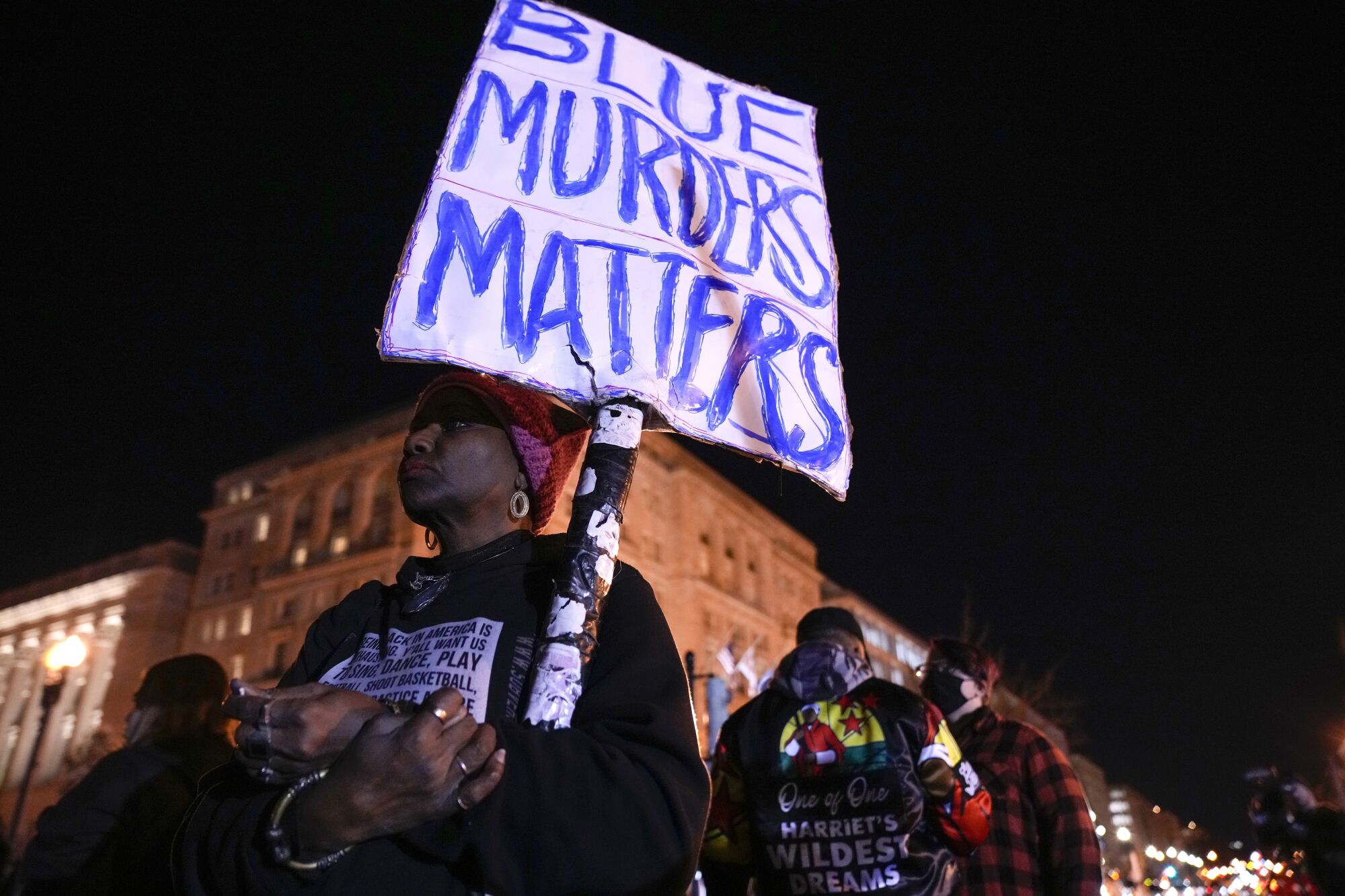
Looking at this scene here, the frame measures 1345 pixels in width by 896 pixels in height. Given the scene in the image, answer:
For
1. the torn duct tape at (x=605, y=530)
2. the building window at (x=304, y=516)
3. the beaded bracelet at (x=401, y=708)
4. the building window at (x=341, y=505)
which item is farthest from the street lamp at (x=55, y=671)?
the building window at (x=304, y=516)

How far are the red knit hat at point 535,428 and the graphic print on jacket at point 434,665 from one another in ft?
1.90

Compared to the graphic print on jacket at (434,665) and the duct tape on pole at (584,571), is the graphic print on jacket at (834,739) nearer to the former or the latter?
the duct tape on pole at (584,571)

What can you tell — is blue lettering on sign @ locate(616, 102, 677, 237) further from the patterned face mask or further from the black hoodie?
the patterned face mask

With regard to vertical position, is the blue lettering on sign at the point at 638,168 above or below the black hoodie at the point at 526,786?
above

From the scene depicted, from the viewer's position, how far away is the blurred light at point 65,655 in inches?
416

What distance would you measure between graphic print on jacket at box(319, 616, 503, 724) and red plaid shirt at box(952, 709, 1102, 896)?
8.03 ft

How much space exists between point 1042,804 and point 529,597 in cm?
280

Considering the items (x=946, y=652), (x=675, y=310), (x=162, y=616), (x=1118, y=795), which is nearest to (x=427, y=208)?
(x=675, y=310)

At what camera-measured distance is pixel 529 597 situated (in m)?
1.91

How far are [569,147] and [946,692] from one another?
3018 millimetres

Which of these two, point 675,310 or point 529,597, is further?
point 675,310

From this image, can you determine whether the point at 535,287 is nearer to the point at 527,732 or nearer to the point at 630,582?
the point at 630,582

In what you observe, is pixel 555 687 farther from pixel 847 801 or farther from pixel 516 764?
pixel 847 801

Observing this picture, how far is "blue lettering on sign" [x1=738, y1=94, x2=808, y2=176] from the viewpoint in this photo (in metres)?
3.00
